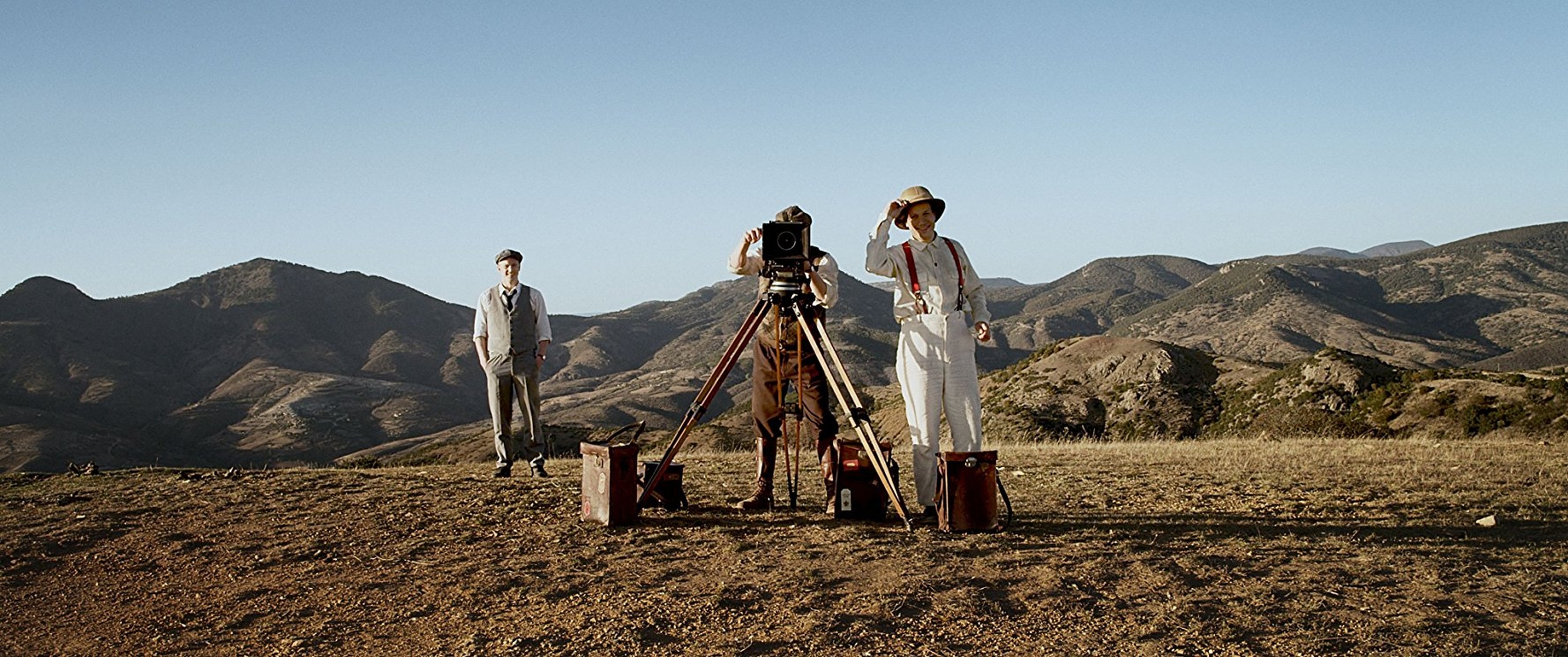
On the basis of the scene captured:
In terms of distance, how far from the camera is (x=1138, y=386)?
68.3 feet

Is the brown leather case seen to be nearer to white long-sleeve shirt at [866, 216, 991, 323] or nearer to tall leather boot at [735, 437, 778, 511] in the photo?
white long-sleeve shirt at [866, 216, 991, 323]

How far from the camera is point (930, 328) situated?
6.47 meters

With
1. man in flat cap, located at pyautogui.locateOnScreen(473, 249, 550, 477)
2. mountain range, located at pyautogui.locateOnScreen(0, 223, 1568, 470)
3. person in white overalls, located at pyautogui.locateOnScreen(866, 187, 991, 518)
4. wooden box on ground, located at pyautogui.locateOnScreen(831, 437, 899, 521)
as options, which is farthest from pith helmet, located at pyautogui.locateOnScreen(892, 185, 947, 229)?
mountain range, located at pyautogui.locateOnScreen(0, 223, 1568, 470)

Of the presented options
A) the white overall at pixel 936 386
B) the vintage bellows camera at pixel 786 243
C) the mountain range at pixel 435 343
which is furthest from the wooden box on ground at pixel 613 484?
the mountain range at pixel 435 343

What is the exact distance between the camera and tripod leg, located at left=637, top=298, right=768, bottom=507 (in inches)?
254

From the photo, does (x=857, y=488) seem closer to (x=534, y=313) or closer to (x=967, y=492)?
(x=967, y=492)

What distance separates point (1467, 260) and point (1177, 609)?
99623 millimetres

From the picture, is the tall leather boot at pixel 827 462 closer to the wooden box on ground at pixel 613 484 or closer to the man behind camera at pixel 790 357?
the man behind camera at pixel 790 357

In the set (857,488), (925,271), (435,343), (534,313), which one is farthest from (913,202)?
(435,343)


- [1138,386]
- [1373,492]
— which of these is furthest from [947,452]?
[1138,386]

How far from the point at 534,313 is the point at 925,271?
13.4 feet

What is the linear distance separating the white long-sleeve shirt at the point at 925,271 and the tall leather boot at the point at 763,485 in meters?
1.30

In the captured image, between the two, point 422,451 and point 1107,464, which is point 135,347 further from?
point 1107,464

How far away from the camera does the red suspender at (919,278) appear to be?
254 inches
